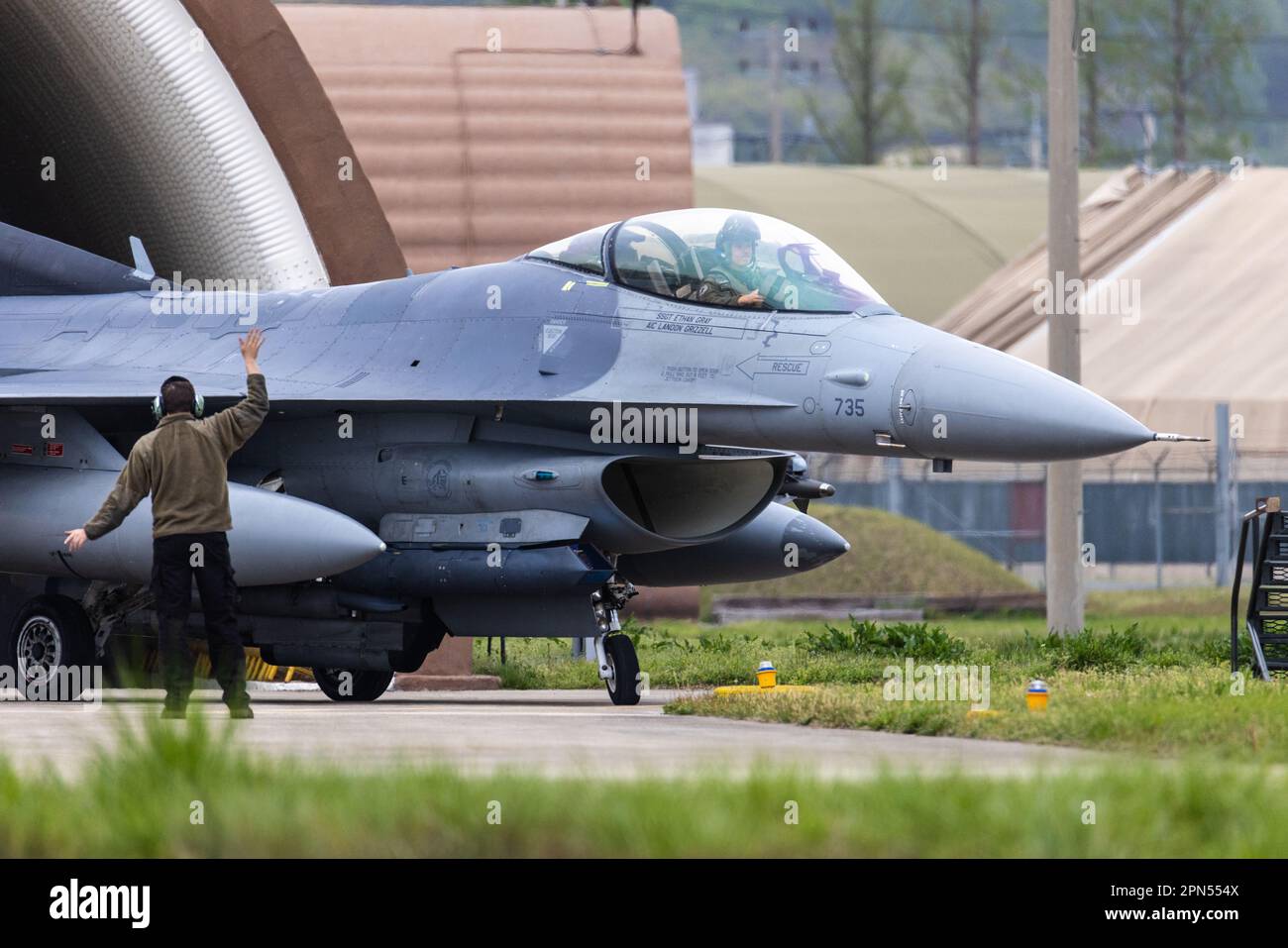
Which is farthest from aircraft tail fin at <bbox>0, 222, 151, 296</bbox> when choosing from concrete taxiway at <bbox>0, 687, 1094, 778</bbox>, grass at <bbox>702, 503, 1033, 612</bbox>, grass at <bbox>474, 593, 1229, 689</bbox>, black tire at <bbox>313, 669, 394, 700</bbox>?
grass at <bbox>702, 503, 1033, 612</bbox>

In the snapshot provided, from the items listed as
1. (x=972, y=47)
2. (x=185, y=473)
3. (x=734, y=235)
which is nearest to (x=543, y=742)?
(x=185, y=473)

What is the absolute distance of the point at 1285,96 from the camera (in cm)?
19125

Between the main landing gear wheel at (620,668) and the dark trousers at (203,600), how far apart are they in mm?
2822

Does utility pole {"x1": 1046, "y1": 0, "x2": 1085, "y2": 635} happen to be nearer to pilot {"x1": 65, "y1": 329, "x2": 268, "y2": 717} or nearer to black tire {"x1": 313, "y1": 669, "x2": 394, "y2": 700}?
black tire {"x1": 313, "y1": 669, "x2": 394, "y2": 700}

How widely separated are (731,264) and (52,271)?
611 centimetres

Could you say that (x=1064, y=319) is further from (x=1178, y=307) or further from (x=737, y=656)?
(x=1178, y=307)

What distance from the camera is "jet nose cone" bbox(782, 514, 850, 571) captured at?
48.4 ft

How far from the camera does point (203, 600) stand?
11.0 m

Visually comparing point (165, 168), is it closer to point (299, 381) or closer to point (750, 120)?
point (299, 381)

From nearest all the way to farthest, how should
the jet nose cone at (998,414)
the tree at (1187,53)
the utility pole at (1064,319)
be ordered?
the jet nose cone at (998,414) < the utility pole at (1064,319) < the tree at (1187,53)

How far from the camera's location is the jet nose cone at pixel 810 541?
14.8 m

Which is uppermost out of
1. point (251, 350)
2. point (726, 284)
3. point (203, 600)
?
point (726, 284)

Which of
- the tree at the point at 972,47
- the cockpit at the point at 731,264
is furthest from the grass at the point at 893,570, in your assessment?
the tree at the point at 972,47

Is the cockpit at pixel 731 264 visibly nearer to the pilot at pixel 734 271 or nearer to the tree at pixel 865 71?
the pilot at pixel 734 271
